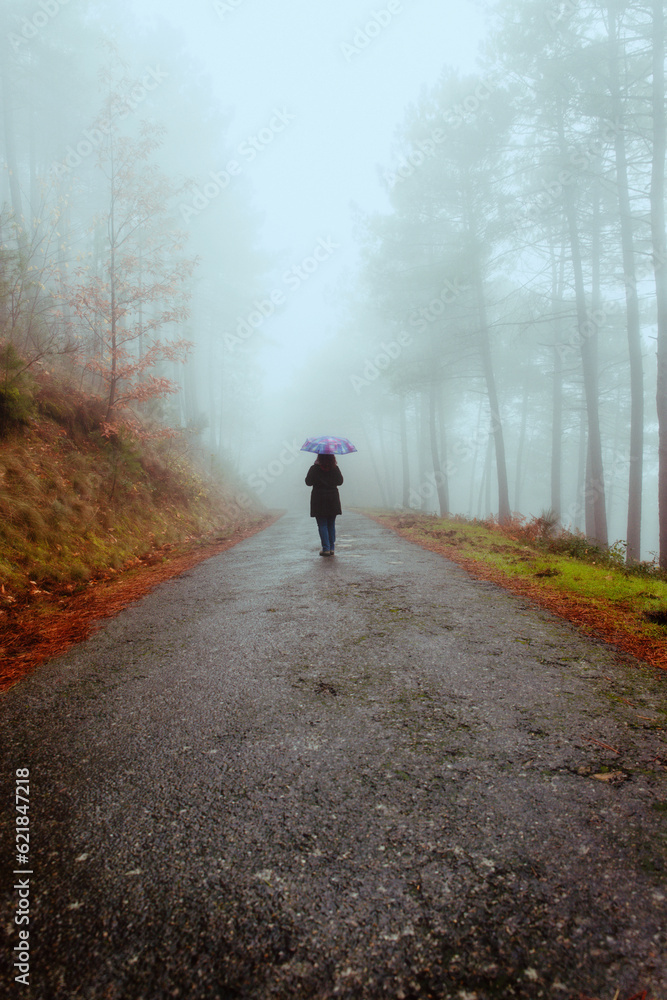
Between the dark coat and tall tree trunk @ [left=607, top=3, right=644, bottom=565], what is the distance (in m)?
6.48

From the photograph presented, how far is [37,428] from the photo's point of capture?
297 inches

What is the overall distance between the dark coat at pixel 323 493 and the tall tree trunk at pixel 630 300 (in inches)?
255

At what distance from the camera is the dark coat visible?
8266 mm

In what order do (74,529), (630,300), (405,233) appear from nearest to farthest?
(74,529) < (630,300) < (405,233)

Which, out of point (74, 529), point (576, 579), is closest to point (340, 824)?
point (576, 579)

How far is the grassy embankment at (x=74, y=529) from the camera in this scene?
4441 mm

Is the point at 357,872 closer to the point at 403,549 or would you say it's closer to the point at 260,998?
the point at 260,998

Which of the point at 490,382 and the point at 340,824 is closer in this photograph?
the point at 340,824

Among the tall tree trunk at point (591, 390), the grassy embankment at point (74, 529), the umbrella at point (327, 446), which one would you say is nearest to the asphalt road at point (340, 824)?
the grassy embankment at point (74, 529)

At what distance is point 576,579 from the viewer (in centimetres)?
549

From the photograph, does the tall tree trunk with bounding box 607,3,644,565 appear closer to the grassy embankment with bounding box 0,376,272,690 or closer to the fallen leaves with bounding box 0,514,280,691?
the fallen leaves with bounding box 0,514,280,691

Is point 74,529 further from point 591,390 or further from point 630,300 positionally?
point 630,300

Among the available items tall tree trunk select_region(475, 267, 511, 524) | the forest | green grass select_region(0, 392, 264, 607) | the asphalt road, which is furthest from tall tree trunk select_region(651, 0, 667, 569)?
green grass select_region(0, 392, 264, 607)

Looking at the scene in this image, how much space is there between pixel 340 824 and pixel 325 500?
6.69m
